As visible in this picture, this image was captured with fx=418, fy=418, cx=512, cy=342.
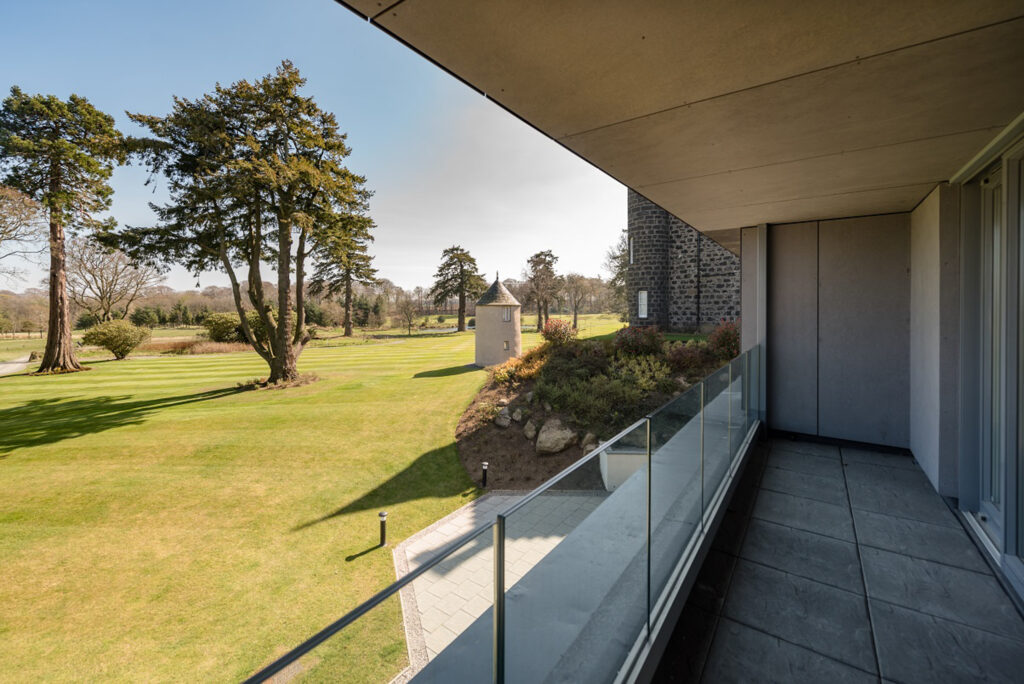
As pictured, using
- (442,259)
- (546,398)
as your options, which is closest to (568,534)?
(546,398)

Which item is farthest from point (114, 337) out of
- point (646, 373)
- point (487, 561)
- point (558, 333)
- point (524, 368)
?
point (487, 561)

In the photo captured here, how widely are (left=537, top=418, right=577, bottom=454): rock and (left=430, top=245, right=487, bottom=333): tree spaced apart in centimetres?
2921

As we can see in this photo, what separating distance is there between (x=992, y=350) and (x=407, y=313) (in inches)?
A: 1431

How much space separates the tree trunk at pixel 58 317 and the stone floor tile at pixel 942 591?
23.2 metres

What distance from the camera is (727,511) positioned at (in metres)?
3.34

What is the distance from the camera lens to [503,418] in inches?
391

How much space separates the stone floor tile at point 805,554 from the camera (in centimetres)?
257

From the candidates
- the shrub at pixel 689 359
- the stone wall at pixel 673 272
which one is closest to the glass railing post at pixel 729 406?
the shrub at pixel 689 359

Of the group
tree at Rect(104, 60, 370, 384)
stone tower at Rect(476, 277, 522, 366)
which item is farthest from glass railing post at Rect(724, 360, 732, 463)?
tree at Rect(104, 60, 370, 384)

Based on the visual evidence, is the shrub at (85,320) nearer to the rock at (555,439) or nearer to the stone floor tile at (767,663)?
the rock at (555,439)

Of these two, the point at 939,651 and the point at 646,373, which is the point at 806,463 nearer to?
the point at 939,651

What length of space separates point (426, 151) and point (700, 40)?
18526 millimetres

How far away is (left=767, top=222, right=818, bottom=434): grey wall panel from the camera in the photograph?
194 inches

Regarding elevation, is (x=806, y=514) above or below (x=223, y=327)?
below
